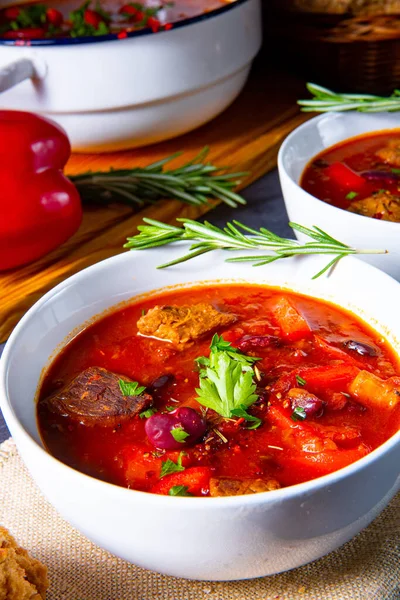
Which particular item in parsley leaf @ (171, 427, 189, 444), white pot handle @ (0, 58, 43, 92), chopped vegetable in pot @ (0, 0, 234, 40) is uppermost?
white pot handle @ (0, 58, 43, 92)

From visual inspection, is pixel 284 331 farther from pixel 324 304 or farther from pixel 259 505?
pixel 259 505

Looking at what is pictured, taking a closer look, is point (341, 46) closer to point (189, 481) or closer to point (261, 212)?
point (261, 212)

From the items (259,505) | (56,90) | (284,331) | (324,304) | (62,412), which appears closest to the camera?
(259,505)

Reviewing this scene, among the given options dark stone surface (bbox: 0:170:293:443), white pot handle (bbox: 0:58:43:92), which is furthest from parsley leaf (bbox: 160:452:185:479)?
white pot handle (bbox: 0:58:43:92)

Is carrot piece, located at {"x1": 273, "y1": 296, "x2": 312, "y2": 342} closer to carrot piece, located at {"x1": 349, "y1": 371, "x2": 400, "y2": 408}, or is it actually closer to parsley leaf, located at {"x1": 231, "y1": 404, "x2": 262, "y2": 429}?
carrot piece, located at {"x1": 349, "y1": 371, "x2": 400, "y2": 408}

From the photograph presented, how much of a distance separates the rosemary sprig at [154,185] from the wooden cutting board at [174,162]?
0.20ft

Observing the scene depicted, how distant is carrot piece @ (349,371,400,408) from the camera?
223cm

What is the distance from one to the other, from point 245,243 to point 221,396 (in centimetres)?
72

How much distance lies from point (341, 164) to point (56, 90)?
143cm

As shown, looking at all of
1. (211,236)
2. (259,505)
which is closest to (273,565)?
(259,505)

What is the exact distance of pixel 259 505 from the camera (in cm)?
176

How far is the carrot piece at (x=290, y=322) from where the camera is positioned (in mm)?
2539

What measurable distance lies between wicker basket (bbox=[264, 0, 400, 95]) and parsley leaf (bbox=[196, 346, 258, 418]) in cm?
280

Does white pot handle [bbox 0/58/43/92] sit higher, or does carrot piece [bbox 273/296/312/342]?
white pot handle [bbox 0/58/43/92]
